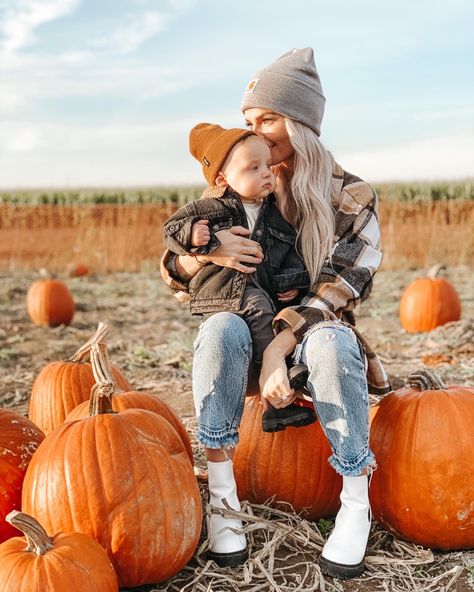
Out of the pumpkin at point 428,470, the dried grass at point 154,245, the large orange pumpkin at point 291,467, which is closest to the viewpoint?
the pumpkin at point 428,470

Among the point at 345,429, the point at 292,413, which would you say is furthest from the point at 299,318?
the point at 345,429

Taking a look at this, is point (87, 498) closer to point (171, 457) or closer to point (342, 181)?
point (171, 457)

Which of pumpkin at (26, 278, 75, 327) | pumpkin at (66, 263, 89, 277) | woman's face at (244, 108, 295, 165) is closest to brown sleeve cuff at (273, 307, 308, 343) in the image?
woman's face at (244, 108, 295, 165)

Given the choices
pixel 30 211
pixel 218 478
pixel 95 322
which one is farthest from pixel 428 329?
pixel 30 211

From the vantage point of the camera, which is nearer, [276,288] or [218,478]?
[218,478]

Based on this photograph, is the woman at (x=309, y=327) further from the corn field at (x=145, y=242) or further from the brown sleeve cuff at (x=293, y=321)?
the corn field at (x=145, y=242)

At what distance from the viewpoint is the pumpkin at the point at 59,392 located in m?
4.17

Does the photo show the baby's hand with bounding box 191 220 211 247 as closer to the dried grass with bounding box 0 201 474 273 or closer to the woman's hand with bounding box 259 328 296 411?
the woman's hand with bounding box 259 328 296 411

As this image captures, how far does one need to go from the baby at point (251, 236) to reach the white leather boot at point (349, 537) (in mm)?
339

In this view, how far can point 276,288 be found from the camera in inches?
135

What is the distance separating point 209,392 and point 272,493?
2.36ft

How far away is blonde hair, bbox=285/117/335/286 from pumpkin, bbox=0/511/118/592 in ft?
4.85

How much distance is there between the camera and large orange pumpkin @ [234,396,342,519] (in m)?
3.40

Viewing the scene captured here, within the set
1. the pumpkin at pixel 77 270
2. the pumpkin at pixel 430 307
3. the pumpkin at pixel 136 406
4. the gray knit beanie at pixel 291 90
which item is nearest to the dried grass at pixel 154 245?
the pumpkin at pixel 77 270
